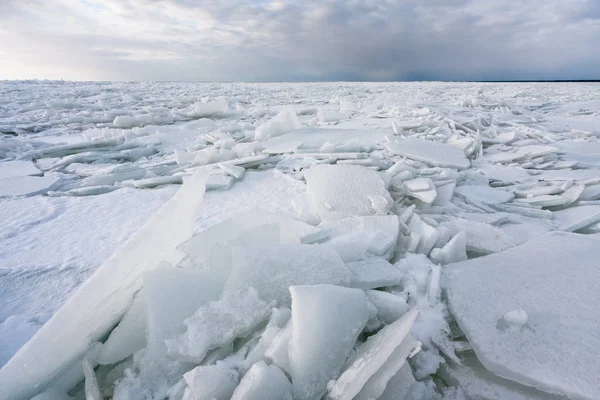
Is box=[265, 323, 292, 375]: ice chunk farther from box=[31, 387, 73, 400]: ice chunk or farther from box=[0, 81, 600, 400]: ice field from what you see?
box=[31, 387, 73, 400]: ice chunk

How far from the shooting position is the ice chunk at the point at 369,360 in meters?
0.84

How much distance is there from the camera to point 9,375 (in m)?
0.90

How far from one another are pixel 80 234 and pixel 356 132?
3.23m

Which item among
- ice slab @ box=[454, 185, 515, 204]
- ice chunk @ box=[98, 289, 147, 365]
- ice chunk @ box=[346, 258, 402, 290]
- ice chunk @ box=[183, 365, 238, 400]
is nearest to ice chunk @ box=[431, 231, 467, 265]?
ice chunk @ box=[346, 258, 402, 290]

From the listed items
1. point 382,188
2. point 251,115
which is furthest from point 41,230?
point 251,115

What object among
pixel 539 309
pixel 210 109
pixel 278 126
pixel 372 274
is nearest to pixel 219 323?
pixel 372 274

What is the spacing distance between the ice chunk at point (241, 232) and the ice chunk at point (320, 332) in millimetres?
453

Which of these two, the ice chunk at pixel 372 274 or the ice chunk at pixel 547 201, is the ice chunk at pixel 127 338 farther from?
the ice chunk at pixel 547 201

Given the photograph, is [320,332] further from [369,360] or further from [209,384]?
[209,384]

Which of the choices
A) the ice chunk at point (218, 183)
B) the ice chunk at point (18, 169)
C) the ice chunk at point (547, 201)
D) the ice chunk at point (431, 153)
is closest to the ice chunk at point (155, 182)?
the ice chunk at point (218, 183)

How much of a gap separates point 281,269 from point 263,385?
40 cm

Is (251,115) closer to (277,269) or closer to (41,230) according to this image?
(41,230)

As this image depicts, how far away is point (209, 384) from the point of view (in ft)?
2.80

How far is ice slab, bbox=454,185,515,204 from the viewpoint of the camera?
7.77 ft
